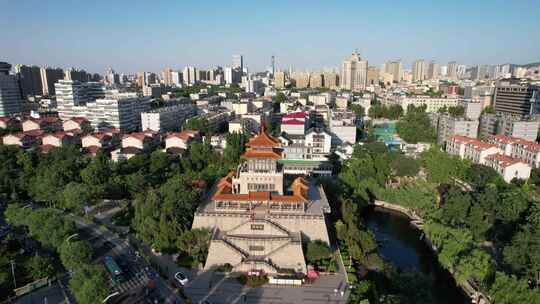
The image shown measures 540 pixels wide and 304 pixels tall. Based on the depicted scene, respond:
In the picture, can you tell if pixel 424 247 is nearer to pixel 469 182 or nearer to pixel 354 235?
pixel 354 235

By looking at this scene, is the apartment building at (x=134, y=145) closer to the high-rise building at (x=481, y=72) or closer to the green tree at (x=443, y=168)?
the green tree at (x=443, y=168)

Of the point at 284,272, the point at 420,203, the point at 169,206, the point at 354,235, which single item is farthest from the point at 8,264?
the point at 420,203

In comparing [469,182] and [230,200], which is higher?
[230,200]

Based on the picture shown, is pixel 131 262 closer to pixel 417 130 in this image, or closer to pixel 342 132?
pixel 342 132

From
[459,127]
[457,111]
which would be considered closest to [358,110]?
[457,111]

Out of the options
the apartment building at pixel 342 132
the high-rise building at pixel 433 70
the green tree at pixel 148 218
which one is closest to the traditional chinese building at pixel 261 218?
the green tree at pixel 148 218

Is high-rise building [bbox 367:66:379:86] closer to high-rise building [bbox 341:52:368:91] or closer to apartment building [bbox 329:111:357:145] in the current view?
high-rise building [bbox 341:52:368:91]

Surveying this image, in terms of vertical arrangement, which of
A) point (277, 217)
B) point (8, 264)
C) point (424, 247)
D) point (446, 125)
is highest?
point (446, 125)
